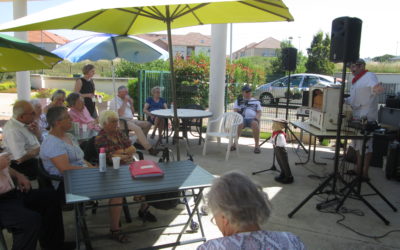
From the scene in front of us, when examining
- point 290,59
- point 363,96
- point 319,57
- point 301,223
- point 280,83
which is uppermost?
point 319,57

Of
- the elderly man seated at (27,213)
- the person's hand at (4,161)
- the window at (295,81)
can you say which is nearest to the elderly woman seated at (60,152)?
the elderly man seated at (27,213)

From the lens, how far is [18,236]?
2129mm

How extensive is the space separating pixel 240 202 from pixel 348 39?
9.83 ft

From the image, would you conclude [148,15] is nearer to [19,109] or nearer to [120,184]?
[19,109]

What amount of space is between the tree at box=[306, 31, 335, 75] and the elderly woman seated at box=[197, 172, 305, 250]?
25.8 m

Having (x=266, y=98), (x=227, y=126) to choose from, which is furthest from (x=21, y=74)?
(x=266, y=98)

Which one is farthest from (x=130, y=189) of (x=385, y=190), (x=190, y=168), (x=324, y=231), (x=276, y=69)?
(x=276, y=69)

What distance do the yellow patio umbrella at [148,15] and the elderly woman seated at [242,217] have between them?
1318 mm

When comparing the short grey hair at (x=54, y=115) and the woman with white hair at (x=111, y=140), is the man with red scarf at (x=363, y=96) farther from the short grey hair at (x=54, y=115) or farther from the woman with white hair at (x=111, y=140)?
the short grey hair at (x=54, y=115)

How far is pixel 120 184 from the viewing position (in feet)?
7.52

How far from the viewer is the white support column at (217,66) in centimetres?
670

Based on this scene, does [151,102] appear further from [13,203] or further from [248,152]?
[13,203]

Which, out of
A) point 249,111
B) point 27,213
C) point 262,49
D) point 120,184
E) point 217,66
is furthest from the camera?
point 262,49

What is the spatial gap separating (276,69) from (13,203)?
25.5m
